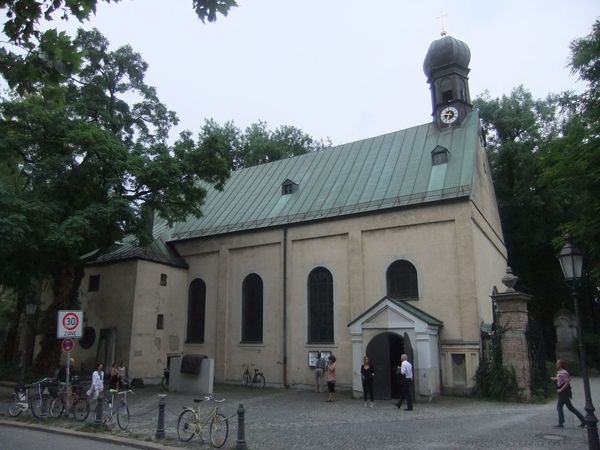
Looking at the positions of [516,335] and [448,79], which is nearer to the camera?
[516,335]

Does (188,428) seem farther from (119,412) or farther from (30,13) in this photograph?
(30,13)

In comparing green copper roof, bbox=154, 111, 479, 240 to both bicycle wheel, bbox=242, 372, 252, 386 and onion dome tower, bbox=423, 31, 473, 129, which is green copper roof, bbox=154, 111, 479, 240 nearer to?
onion dome tower, bbox=423, 31, 473, 129

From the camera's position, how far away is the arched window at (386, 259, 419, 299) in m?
20.9

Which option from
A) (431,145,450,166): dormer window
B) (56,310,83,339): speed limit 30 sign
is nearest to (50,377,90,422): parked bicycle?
(56,310,83,339): speed limit 30 sign

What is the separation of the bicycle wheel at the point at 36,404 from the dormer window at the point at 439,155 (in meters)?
17.8

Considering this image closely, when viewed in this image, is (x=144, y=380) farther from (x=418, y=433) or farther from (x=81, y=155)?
(x=418, y=433)

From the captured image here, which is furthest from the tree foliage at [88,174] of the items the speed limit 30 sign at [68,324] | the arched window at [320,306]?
the arched window at [320,306]

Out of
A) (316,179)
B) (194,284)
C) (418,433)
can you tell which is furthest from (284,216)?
(418,433)

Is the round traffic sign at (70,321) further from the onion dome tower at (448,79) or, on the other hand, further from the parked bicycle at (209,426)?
the onion dome tower at (448,79)

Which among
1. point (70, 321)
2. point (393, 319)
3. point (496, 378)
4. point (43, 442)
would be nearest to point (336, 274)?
point (393, 319)

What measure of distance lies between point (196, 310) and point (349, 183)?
10.5 metres

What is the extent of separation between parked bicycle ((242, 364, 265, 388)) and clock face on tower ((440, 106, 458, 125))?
15.3 m

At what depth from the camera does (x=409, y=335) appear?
Answer: 1841 centimetres

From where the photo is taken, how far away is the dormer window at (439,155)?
22889 millimetres
